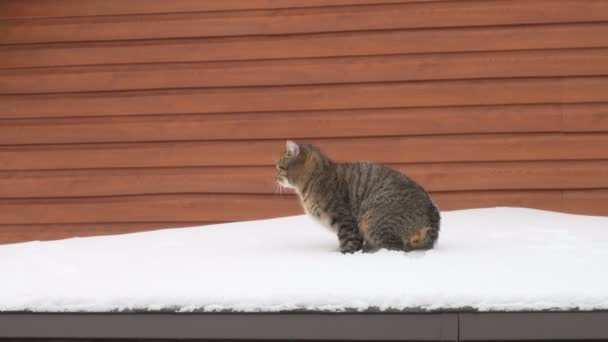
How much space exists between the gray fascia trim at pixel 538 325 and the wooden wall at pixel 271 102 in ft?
7.81

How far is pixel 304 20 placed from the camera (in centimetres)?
513

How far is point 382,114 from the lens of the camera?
200 inches

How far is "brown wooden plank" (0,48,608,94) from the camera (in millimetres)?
4969

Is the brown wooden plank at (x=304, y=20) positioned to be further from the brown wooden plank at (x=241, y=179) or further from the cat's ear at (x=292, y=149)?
the cat's ear at (x=292, y=149)

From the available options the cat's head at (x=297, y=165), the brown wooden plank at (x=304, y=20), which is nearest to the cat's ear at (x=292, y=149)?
the cat's head at (x=297, y=165)

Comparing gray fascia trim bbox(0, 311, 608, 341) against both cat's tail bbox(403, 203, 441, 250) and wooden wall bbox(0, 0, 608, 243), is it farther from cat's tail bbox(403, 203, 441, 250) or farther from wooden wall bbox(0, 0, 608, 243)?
wooden wall bbox(0, 0, 608, 243)

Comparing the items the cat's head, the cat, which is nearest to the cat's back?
the cat

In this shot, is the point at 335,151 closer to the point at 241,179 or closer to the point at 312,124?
the point at 312,124

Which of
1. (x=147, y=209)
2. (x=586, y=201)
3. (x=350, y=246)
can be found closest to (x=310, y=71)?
(x=147, y=209)

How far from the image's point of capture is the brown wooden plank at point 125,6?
16.9 ft

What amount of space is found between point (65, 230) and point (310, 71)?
188 centimetres

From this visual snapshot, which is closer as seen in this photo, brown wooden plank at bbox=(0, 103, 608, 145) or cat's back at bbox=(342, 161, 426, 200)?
cat's back at bbox=(342, 161, 426, 200)

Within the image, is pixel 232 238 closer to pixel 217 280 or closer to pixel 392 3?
pixel 217 280

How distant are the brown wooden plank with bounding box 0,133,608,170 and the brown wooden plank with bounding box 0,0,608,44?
697 mm
